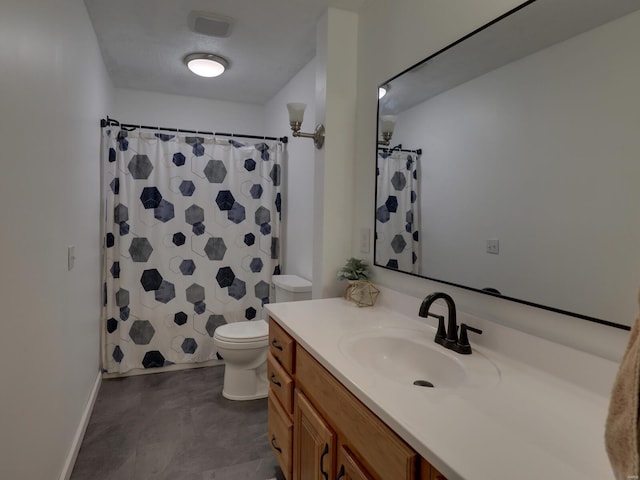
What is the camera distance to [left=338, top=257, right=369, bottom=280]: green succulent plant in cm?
184

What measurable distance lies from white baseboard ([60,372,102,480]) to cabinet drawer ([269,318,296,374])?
3.55 feet

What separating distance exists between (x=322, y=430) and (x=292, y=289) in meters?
1.42

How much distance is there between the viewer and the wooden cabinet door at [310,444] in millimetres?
1068

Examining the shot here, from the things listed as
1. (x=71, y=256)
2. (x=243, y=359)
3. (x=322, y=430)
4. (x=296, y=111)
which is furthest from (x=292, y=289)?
(x=322, y=430)

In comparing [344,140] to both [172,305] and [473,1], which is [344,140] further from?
[172,305]

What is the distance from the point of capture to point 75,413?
6.00ft

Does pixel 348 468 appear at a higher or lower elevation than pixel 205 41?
lower

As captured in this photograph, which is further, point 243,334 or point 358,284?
point 243,334

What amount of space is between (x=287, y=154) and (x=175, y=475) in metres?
2.40

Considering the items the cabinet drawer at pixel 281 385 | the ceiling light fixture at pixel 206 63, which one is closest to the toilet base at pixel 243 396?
the cabinet drawer at pixel 281 385

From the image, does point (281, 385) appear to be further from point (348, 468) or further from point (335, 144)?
point (335, 144)

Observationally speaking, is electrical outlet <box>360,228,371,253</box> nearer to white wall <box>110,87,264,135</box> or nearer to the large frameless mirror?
the large frameless mirror

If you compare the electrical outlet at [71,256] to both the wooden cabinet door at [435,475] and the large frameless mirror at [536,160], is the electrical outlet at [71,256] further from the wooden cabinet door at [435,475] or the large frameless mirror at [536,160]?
the wooden cabinet door at [435,475]

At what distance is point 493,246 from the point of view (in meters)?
1.18
